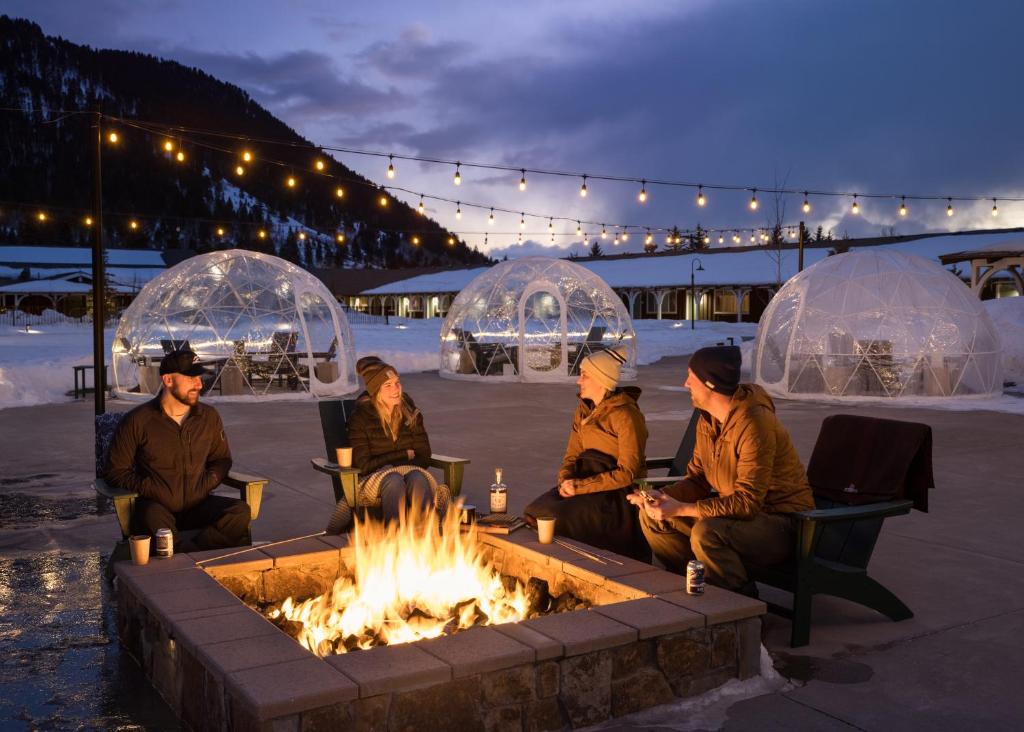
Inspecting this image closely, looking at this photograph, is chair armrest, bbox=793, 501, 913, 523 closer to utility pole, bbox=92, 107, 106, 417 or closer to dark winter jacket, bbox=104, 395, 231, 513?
dark winter jacket, bbox=104, 395, 231, 513

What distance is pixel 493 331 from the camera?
2033 cm

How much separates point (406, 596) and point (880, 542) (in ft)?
11.4

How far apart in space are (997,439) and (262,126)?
518ft

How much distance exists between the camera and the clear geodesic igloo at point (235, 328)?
638 inches

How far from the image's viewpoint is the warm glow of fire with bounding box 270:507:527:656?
3.88m

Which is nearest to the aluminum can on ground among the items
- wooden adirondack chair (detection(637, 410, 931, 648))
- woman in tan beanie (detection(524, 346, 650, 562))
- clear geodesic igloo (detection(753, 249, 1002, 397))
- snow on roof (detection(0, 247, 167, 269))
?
wooden adirondack chair (detection(637, 410, 931, 648))

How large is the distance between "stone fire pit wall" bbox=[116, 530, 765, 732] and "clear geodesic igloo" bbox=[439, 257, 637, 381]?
15.7 meters

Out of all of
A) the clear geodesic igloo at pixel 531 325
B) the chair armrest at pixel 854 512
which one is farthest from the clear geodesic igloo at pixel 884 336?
the chair armrest at pixel 854 512

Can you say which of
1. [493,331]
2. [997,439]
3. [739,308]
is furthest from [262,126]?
[997,439]

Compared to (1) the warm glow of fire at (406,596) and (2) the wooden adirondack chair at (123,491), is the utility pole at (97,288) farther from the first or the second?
(1) the warm glow of fire at (406,596)

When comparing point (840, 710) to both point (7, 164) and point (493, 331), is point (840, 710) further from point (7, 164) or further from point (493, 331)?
point (7, 164)

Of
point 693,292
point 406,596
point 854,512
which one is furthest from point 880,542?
point 693,292

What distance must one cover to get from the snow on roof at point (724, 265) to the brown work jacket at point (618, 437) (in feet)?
108

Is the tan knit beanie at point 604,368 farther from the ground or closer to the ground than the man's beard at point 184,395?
farther from the ground
